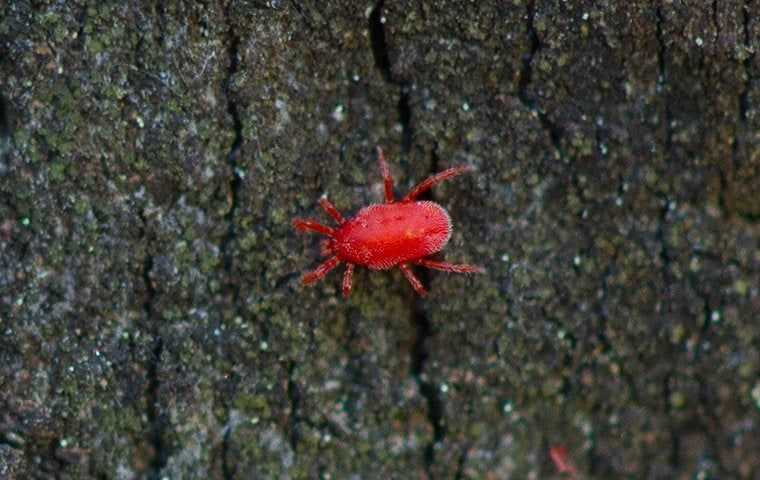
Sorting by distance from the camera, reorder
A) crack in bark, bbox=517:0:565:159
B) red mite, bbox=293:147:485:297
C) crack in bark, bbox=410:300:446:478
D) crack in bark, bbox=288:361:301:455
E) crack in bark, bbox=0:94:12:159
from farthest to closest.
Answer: crack in bark, bbox=410:300:446:478, crack in bark, bbox=288:361:301:455, red mite, bbox=293:147:485:297, crack in bark, bbox=517:0:565:159, crack in bark, bbox=0:94:12:159

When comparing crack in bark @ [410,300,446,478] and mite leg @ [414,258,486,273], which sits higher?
mite leg @ [414,258,486,273]

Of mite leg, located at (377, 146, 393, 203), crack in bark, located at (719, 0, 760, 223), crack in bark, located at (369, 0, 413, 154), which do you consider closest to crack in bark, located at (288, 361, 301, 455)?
mite leg, located at (377, 146, 393, 203)

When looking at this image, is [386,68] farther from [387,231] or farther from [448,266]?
[448,266]

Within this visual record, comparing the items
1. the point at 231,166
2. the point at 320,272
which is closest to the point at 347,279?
the point at 320,272

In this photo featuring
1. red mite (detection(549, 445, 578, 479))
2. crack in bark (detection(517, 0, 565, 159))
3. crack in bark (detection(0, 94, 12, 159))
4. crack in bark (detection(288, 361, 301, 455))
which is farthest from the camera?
red mite (detection(549, 445, 578, 479))

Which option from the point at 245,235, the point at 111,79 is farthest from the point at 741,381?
the point at 111,79

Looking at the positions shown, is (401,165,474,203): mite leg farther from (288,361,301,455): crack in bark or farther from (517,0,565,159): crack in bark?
(288,361,301,455): crack in bark

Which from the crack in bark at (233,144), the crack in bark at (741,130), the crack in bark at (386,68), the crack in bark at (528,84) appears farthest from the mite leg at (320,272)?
the crack in bark at (741,130)
